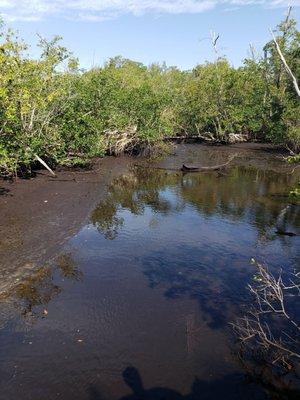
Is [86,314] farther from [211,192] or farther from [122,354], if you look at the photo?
[211,192]

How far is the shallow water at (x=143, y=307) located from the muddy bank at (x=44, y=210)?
0.58m

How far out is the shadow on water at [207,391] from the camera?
856 cm

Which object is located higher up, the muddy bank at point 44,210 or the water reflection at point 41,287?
the muddy bank at point 44,210

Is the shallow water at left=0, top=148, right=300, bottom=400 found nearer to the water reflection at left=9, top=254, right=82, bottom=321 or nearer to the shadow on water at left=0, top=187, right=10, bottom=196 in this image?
the water reflection at left=9, top=254, right=82, bottom=321

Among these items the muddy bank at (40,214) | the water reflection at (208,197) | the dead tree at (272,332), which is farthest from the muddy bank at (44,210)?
the dead tree at (272,332)

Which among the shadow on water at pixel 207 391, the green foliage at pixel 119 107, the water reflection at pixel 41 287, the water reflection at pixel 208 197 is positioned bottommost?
the water reflection at pixel 208 197

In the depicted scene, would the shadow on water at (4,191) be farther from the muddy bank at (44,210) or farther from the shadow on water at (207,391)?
the shadow on water at (207,391)

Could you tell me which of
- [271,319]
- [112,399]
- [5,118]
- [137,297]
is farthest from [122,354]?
[5,118]

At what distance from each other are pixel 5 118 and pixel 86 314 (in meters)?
11.7

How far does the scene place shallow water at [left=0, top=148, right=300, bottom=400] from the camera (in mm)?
8969

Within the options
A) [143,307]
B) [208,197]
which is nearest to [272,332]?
[143,307]

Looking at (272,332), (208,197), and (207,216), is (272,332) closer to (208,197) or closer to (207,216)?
(207,216)

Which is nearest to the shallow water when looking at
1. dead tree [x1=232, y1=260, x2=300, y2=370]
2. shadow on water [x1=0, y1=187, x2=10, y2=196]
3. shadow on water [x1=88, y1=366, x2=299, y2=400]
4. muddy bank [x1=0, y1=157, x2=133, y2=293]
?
shadow on water [x1=88, y1=366, x2=299, y2=400]

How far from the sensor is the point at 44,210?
19281 millimetres
